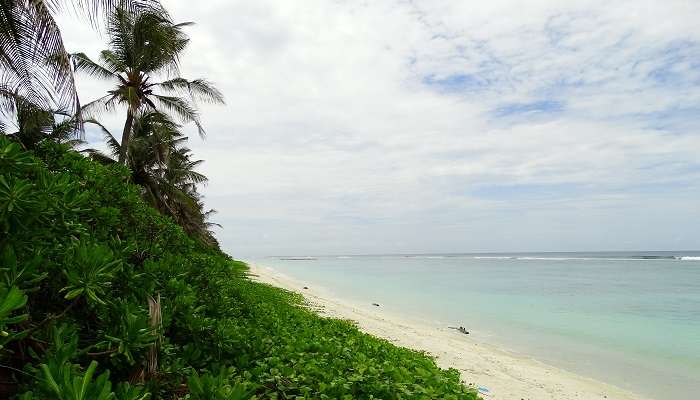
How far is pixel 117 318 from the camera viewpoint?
85.0 inches

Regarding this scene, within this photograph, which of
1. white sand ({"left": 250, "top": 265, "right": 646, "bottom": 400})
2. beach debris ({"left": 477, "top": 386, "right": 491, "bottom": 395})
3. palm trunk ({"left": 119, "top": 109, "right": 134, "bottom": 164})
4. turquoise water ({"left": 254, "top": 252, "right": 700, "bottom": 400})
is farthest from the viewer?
palm trunk ({"left": 119, "top": 109, "right": 134, "bottom": 164})

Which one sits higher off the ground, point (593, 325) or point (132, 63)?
point (132, 63)

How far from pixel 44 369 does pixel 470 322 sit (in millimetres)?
18105

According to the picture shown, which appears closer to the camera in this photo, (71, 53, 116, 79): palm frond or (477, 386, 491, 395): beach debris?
(477, 386, 491, 395): beach debris

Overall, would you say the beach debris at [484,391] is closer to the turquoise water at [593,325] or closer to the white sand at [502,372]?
the white sand at [502,372]

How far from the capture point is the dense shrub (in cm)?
168

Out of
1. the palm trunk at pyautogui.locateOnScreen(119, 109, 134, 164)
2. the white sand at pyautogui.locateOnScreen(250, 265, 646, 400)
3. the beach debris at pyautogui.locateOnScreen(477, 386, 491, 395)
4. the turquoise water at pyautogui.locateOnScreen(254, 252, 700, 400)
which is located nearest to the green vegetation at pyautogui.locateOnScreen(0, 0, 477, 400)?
the beach debris at pyautogui.locateOnScreen(477, 386, 491, 395)

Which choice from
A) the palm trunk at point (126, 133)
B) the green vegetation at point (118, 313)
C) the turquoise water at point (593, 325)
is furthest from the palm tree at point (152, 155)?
the turquoise water at point (593, 325)

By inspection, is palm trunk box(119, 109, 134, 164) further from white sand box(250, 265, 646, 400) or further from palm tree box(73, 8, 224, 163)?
white sand box(250, 265, 646, 400)

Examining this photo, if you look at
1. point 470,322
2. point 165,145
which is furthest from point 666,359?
point 165,145

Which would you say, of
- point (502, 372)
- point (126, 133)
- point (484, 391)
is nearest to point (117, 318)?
point (484, 391)

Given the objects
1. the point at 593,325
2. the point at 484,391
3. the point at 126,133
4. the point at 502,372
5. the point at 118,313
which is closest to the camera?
the point at 118,313

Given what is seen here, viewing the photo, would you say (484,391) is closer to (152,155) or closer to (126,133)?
(126,133)

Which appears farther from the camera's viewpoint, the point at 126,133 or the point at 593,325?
the point at 593,325
